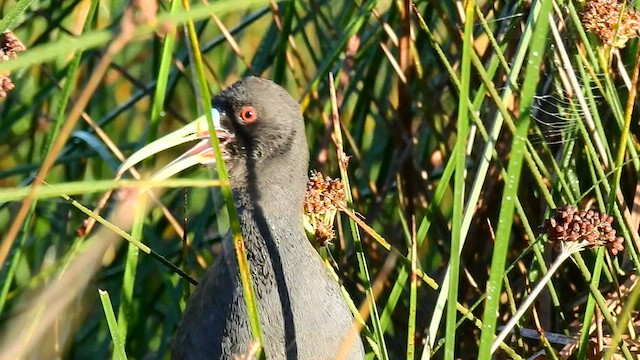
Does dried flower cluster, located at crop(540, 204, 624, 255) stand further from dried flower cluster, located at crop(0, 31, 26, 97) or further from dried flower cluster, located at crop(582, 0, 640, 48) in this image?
dried flower cluster, located at crop(0, 31, 26, 97)

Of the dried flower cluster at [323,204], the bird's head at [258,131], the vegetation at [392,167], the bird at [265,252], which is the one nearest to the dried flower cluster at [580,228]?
the vegetation at [392,167]

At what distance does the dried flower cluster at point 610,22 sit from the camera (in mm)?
2070

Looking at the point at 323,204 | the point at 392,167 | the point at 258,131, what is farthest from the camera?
the point at 392,167

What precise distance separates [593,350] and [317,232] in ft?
2.81

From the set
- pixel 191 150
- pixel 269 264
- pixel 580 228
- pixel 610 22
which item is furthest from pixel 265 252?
pixel 610 22

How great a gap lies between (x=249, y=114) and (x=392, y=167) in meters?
0.89

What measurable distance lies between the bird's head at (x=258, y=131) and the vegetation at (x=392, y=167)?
0.13 m

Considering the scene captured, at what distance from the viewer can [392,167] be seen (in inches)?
125

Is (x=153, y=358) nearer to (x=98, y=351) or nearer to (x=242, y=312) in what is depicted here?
(x=98, y=351)

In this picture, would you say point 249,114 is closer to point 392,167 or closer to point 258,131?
point 258,131

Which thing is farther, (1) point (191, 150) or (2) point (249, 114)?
(2) point (249, 114)

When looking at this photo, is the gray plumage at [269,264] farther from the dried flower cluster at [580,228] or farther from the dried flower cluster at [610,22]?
the dried flower cluster at [610,22]

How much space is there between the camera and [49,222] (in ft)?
11.6

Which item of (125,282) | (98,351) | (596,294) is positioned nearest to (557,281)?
(596,294)
